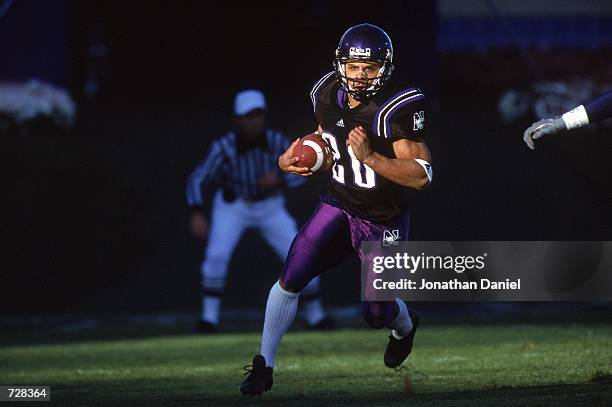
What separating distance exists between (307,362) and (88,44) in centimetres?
798

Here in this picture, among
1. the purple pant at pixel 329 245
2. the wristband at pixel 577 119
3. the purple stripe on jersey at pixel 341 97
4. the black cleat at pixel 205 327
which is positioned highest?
the purple stripe on jersey at pixel 341 97

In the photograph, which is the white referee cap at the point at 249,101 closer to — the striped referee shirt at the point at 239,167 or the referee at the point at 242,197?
the referee at the point at 242,197

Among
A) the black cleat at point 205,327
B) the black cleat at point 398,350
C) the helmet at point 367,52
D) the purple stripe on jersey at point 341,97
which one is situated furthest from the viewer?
the black cleat at point 205,327

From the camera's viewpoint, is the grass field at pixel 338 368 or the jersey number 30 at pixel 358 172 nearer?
the grass field at pixel 338 368

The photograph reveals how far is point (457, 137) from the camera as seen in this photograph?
14.6 meters

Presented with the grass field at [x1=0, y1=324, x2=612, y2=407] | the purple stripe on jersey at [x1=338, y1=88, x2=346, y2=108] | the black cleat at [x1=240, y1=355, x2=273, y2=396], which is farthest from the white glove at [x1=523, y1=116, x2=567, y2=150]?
the black cleat at [x1=240, y1=355, x2=273, y2=396]

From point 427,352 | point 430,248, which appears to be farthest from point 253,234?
point 430,248

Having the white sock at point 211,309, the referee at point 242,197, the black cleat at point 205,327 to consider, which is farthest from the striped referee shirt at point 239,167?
the black cleat at point 205,327

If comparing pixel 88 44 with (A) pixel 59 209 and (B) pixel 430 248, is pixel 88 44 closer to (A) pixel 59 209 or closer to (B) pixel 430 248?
(A) pixel 59 209

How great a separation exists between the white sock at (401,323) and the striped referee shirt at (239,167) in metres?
4.12

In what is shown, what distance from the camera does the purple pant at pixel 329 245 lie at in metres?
8.36

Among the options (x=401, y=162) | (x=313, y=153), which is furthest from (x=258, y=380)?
(x=401, y=162)

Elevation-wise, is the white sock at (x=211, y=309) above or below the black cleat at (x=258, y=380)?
below

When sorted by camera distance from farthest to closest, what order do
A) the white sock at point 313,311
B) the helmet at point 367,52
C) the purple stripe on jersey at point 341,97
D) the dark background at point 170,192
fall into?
the dark background at point 170,192 < the white sock at point 313,311 < the purple stripe on jersey at point 341,97 < the helmet at point 367,52
